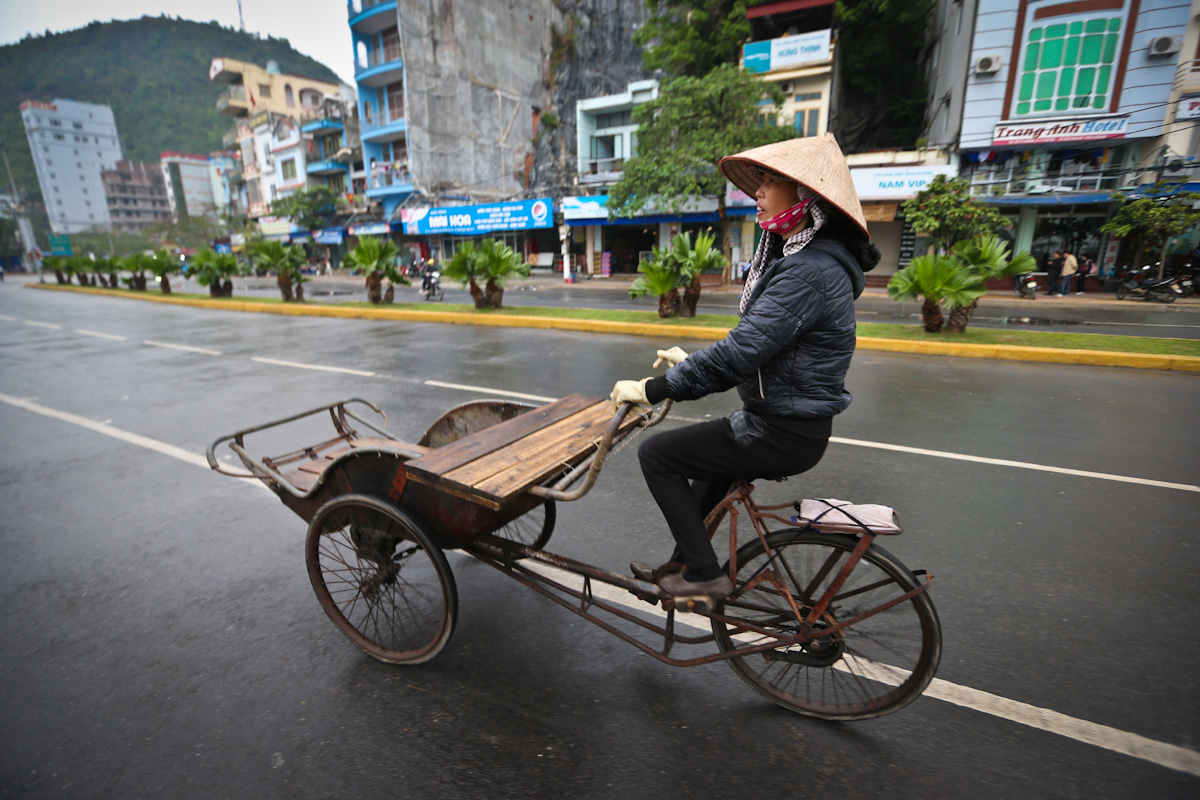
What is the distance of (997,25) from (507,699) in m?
26.9

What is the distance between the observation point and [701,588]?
6.94 feet

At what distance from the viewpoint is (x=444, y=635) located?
2381 mm

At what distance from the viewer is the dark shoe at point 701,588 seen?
2105 millimetres

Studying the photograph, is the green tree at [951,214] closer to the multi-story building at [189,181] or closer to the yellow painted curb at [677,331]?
the yellow painted curb at [677,331]

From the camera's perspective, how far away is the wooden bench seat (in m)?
2.09

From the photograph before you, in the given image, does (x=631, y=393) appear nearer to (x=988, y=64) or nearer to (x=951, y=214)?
(x=951, y=214)

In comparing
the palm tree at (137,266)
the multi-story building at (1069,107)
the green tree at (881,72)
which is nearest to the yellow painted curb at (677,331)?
the palm tree at (137,266)

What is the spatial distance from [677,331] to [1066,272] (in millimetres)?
15972

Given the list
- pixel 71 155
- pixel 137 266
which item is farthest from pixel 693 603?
pixel 71 155

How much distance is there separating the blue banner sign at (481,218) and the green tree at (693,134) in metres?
7.58

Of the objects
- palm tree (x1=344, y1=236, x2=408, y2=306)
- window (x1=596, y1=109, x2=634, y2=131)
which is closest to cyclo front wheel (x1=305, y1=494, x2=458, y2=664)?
palm tree (x1=344, y1=236, x2=408, y2=306)

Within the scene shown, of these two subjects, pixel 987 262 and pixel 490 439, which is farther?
pixel 987 262

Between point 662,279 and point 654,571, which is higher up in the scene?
point 662,279

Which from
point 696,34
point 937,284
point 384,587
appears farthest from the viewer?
point 696,34
